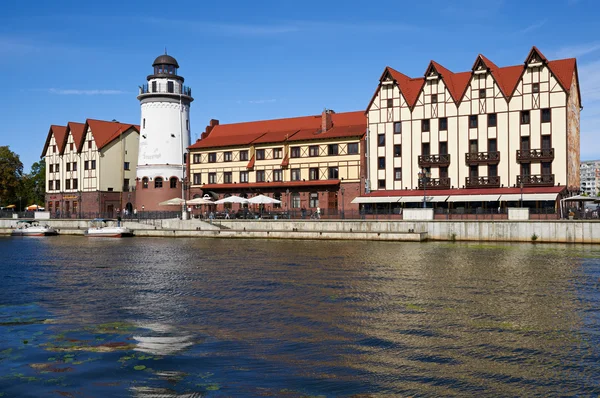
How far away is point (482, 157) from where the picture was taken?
185 feet

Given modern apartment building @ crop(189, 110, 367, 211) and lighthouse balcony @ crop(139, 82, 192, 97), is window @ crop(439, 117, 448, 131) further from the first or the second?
lighthouse balcony @ crop(139, 82, 192, 97)

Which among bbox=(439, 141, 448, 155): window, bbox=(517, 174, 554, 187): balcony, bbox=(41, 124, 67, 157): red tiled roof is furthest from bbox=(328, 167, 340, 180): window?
bbox=(41, 124, 67, 157): red tiled roof

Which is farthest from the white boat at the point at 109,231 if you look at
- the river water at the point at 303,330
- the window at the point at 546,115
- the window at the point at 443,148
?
the window at the point at 546,115

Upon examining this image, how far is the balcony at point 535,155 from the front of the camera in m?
53.2

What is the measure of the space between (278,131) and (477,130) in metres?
25.2

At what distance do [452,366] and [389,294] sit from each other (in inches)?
373

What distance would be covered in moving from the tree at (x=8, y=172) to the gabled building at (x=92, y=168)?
6.58 m

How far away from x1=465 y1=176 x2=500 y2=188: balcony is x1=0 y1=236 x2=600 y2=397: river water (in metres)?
23.4

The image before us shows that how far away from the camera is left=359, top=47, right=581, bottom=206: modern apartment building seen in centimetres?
5369

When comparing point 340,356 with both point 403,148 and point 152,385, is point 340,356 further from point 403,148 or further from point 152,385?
point 403,148

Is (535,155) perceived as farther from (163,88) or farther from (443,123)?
(163,88)

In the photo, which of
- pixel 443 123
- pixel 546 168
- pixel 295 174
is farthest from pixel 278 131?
pixel 546 168

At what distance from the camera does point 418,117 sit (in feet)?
198

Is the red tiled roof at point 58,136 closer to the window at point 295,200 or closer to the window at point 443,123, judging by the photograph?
the window at point 295,200
